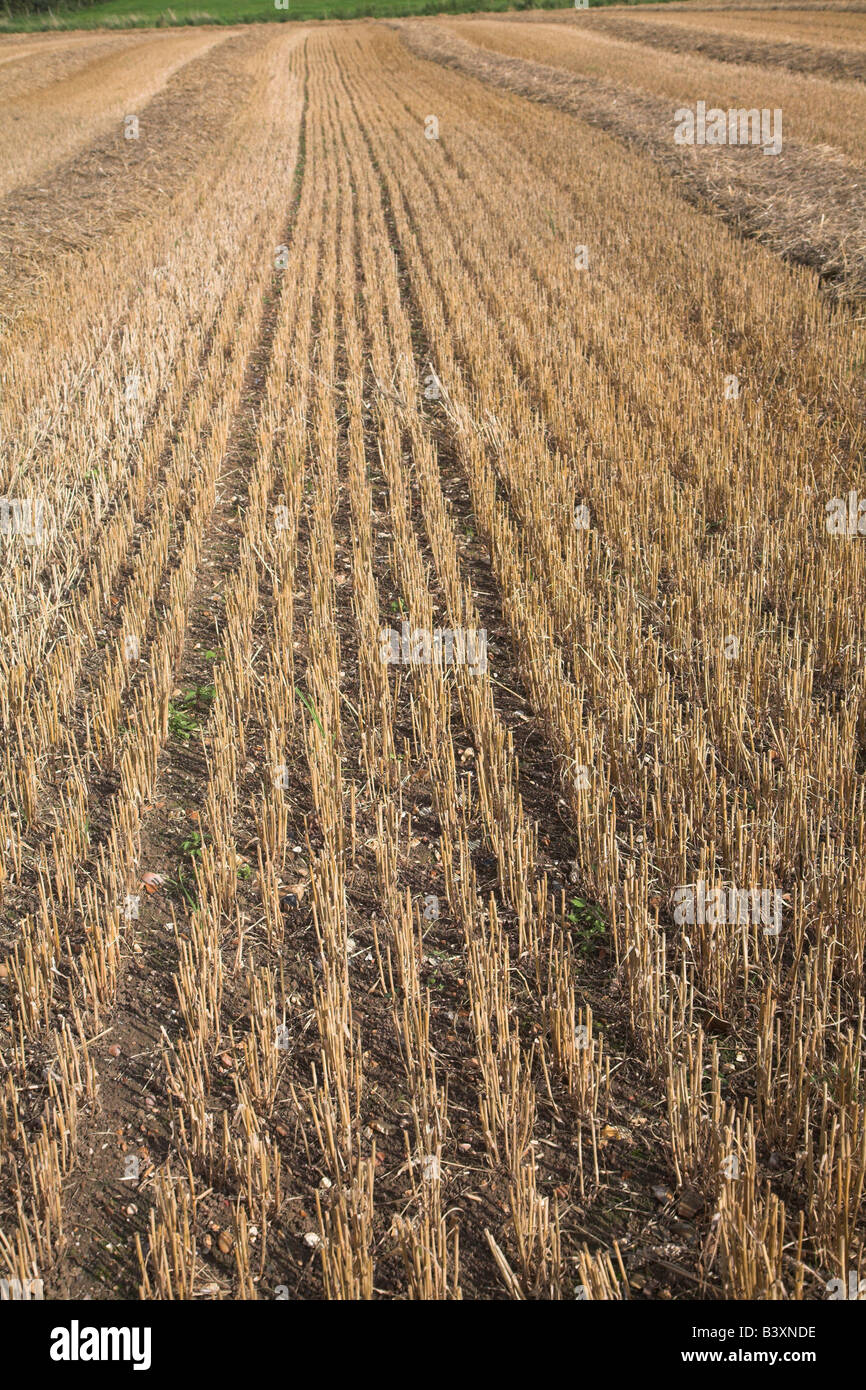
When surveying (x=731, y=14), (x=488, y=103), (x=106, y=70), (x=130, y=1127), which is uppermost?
(x=731, y=14)

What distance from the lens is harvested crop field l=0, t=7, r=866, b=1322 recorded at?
2621mm

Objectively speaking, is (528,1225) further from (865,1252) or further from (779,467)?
(779,467)

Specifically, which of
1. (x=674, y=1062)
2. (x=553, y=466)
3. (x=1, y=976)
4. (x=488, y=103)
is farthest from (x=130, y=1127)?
(x=488, y=103)

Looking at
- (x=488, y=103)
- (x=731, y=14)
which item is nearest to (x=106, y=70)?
(x=488, y=103)

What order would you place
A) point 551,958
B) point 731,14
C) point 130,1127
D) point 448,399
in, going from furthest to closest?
point 731,14, point 448,399, point 551,958, point 130,1127

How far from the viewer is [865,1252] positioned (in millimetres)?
2445

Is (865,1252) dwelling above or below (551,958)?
below

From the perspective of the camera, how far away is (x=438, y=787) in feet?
13.3

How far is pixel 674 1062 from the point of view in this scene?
116 inches

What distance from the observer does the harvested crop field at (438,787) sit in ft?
8.60

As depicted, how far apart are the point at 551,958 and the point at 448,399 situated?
5470mm

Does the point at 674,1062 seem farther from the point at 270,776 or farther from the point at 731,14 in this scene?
the point at 731,14

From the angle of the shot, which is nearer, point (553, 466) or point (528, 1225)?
point (528, 1225)

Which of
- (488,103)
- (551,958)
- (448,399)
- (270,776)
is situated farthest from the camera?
(488,103)
